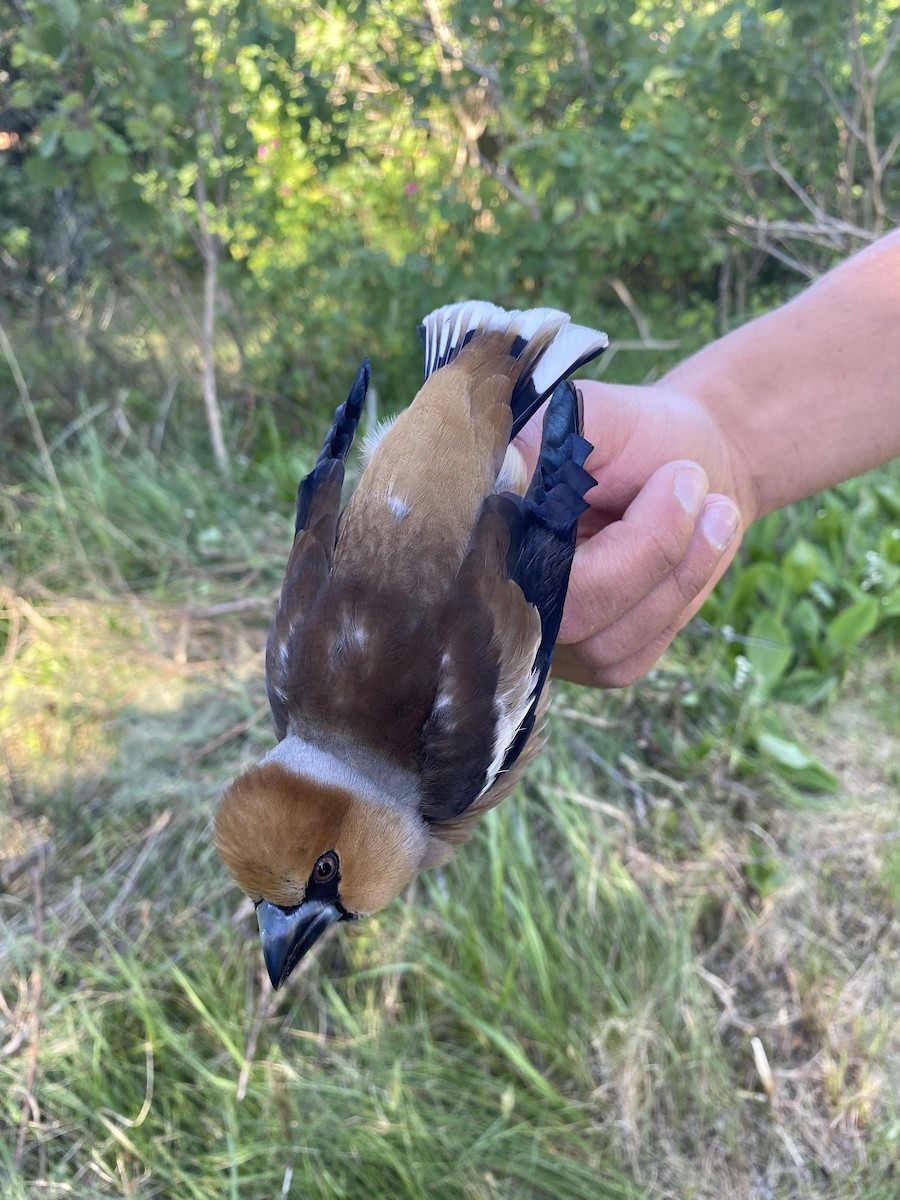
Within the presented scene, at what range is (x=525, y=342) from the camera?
2.25 meters

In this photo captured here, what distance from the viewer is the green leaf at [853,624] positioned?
147 inches

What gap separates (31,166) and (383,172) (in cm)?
267

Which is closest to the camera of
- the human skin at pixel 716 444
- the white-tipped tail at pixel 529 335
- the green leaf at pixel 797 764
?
the human skin at pixel 716 444

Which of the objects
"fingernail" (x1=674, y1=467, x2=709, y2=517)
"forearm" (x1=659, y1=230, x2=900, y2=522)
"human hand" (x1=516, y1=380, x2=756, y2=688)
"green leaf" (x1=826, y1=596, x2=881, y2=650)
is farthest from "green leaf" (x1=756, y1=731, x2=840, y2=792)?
"fingernail" (x1=674, y1=467, x2=709, y2=517)

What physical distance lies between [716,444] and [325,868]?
1.55 metres

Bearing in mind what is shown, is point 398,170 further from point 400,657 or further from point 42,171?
point 400,657

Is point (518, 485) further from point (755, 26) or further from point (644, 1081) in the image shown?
point (755, 26)

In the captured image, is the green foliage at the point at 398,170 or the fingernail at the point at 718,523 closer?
the fingernail at the point at 718,523

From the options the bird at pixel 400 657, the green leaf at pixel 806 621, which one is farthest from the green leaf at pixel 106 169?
the green leaf at pixel 806 621

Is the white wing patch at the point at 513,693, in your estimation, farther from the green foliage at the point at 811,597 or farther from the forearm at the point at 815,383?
the green foliage at the point at 811,597

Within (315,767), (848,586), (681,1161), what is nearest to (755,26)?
(848,586)

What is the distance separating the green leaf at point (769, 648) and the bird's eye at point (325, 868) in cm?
243

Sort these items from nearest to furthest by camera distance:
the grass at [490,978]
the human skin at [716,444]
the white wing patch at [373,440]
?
the human skin at [716,444], the white wing patch at [373,440], the grass at [490,978]

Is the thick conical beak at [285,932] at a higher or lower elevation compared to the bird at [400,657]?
lower
